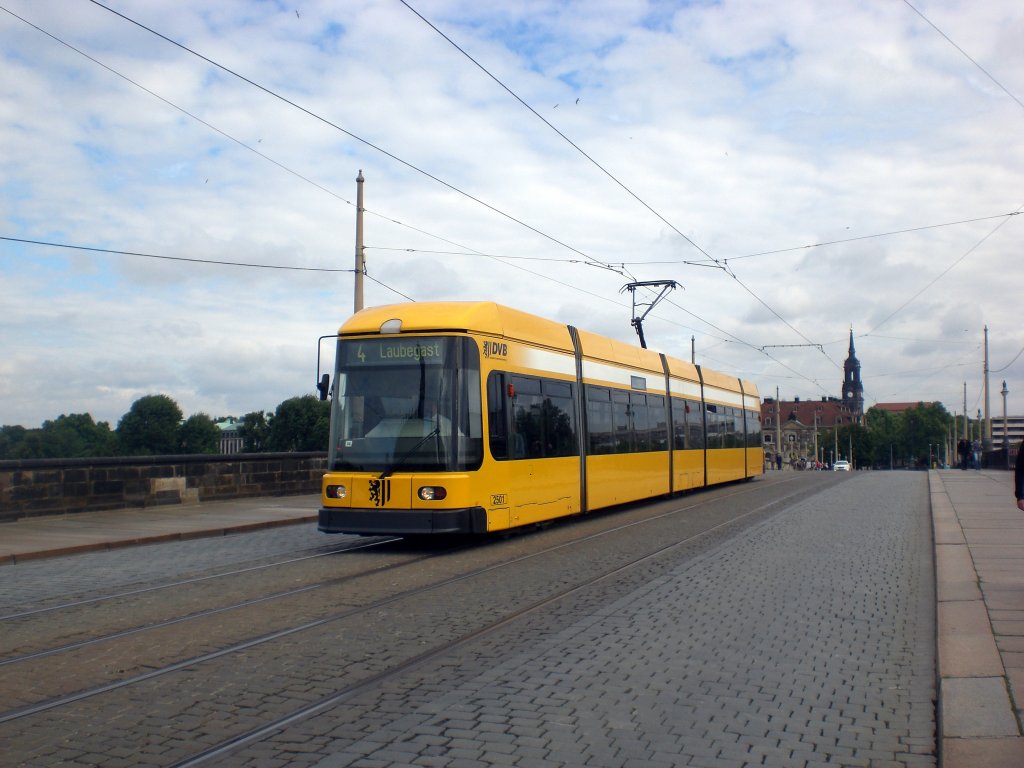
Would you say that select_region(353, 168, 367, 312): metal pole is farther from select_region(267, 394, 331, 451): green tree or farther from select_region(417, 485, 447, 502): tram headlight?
select_region(267, 394, 331, 451): green tree

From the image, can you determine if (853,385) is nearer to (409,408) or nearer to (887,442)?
(887,442)

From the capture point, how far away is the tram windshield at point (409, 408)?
13023 millimetres

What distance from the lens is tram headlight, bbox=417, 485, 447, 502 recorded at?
12.8 metres

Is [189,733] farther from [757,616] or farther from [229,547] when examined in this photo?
[229,547]

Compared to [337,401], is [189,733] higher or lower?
lower

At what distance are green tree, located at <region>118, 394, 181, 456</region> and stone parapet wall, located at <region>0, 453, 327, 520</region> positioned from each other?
4506cm

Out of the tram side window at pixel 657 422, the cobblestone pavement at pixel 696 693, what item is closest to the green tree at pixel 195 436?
the tram side window at pixel 657 422

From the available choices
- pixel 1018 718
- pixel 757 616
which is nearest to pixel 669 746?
pixel 1018 718

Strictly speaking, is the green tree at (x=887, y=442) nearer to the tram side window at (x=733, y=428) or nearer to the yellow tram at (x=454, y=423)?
the tram side window at (x=733, y=428)

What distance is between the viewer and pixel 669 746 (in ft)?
16.3

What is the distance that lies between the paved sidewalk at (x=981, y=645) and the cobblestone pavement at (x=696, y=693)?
16cm

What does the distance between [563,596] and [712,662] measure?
2.98 meters

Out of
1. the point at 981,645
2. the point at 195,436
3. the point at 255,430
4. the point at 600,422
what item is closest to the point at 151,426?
the point at 195,436

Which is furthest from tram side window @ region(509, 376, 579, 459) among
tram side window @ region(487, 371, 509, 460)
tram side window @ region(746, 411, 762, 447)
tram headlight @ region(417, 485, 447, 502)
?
tram side window @ region(746, 411, 762, 447)
